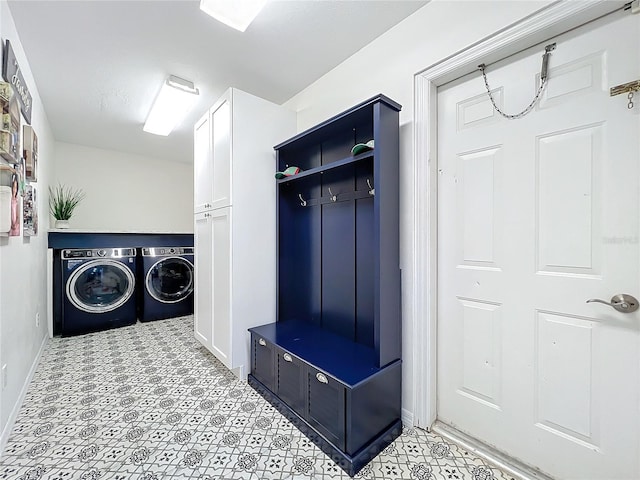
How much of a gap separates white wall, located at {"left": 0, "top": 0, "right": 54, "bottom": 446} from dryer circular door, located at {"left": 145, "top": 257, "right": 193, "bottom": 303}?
41.8 inches

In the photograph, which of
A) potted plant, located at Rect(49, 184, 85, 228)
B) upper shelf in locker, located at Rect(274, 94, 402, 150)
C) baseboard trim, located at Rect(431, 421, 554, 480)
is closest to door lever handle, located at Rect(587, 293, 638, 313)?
baseboard trim, located at Rect(431, 421, 554, 480)

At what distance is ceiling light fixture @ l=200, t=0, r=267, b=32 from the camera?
1461 mm

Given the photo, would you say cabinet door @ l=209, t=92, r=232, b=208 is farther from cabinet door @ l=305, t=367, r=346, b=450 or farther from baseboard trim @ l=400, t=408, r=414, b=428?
baseboard trim @ l=400, t=408, r=414, b=428

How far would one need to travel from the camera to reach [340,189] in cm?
196

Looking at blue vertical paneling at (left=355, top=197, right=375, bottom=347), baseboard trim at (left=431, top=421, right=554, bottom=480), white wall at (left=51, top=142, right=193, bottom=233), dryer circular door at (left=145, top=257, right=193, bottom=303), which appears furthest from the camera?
white wall at (left=51, top=142, right=193, bottom=233)

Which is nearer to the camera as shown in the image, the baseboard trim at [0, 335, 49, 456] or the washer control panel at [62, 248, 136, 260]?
the baseboard trim at [0, 335, 49, 456]

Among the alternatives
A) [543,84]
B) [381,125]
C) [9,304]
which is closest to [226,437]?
[9,304]

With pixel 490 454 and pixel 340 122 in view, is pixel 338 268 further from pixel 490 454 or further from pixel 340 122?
pixel 490 454

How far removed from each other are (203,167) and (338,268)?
1558 millimetres

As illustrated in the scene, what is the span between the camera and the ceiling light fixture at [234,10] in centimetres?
146

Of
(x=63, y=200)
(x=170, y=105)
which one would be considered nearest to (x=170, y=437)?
(x=170, y=105)

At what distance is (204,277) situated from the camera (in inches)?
98.5

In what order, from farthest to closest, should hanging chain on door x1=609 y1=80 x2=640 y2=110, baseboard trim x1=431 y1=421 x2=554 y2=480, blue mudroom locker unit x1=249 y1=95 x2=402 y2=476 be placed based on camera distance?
blue mudroom locker unit x1=249 y1=95 x2=402 y2=476 < baseboard trim x1=431 y1=421 x2=554 y2=480 < hanging chain on door x1=609 y1=80 x2=640 y2=110

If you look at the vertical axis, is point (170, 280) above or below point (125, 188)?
below
